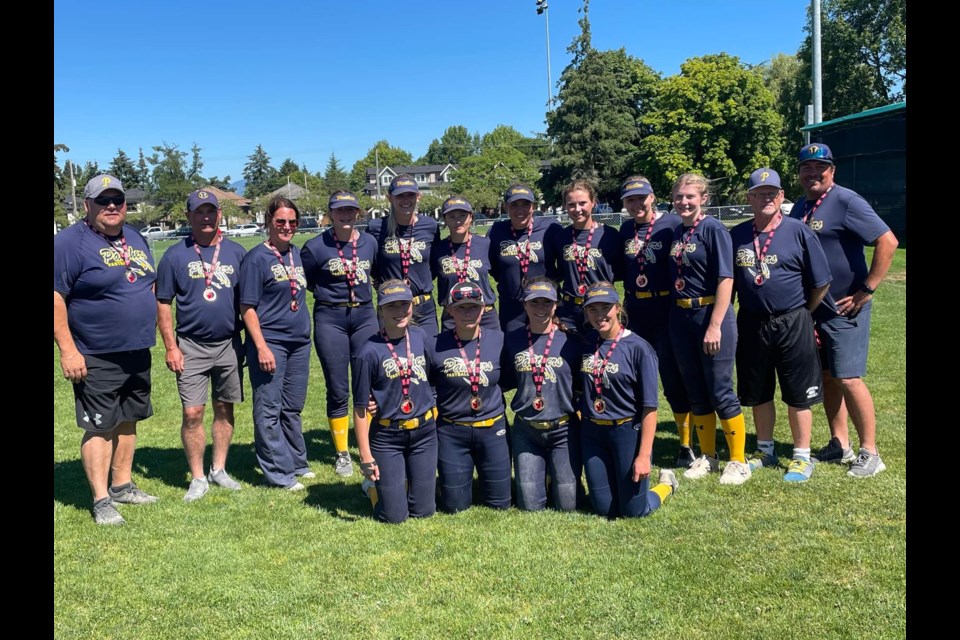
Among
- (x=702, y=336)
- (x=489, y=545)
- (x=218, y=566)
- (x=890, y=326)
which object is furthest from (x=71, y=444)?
(x=890, y=326)

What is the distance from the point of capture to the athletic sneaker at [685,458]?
6.32 meters

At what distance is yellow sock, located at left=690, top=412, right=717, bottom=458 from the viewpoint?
6031 mm

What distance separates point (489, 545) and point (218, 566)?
1751mm

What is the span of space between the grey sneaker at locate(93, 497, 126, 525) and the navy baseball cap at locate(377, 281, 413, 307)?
2588mm

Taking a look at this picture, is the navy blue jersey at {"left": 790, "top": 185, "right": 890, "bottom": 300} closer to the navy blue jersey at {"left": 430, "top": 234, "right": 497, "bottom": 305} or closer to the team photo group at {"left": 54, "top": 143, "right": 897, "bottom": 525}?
the team photo group at {"left": 54, "top": 143, "right": 897, "bottom": 525}

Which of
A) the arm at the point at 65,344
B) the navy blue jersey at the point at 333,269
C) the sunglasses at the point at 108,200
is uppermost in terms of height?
the sunglasses at the point at 108,200

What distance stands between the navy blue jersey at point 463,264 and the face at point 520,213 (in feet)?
1.08

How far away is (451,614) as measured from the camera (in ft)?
13.1

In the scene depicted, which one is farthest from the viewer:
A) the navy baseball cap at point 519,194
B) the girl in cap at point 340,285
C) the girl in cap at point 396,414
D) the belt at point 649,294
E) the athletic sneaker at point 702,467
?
the girl in cap at point 340,285

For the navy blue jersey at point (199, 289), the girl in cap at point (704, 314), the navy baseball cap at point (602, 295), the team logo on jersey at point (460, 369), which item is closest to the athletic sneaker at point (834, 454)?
the girl in cap at point (704, 314)

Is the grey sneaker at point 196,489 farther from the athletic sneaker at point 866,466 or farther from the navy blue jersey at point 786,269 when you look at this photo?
the athletic sneaker at point 866,466

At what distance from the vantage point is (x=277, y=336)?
6.14 m

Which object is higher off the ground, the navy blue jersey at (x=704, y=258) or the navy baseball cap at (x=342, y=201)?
the navy baseball cap at (x=342, y=201)
